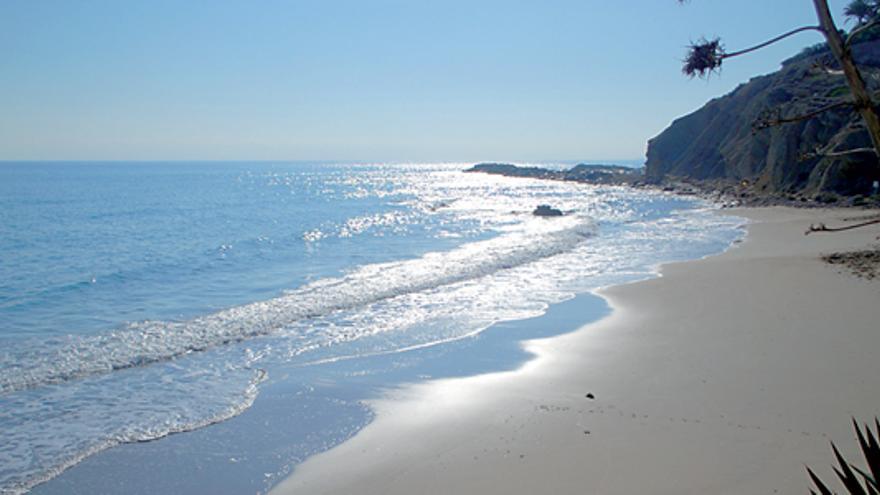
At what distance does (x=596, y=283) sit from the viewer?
16.7m

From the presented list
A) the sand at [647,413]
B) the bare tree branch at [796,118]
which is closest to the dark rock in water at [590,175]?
the sand at [647,413]

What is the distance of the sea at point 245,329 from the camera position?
274 inches

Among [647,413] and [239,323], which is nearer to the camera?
[647,413]

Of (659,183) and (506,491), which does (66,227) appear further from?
(659,183)

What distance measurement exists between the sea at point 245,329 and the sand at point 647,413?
27.6 inches

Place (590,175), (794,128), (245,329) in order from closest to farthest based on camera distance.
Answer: (245,329) < (794,128) < (590,175)

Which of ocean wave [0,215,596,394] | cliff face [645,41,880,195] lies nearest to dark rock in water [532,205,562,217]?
cliff face [645,41,880,195]

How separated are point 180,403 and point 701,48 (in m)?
7.87

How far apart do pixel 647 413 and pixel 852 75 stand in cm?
509

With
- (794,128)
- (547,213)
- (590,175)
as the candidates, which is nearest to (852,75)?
(547,213)

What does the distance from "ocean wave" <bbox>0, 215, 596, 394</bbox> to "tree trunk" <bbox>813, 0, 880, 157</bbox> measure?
10548 millimetres

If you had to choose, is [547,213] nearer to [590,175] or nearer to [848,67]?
[848,67]

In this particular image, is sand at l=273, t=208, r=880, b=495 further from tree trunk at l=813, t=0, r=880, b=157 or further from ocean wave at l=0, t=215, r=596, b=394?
ocean wave at l=0, t=215, r=596, b=394

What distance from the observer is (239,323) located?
1304cm
